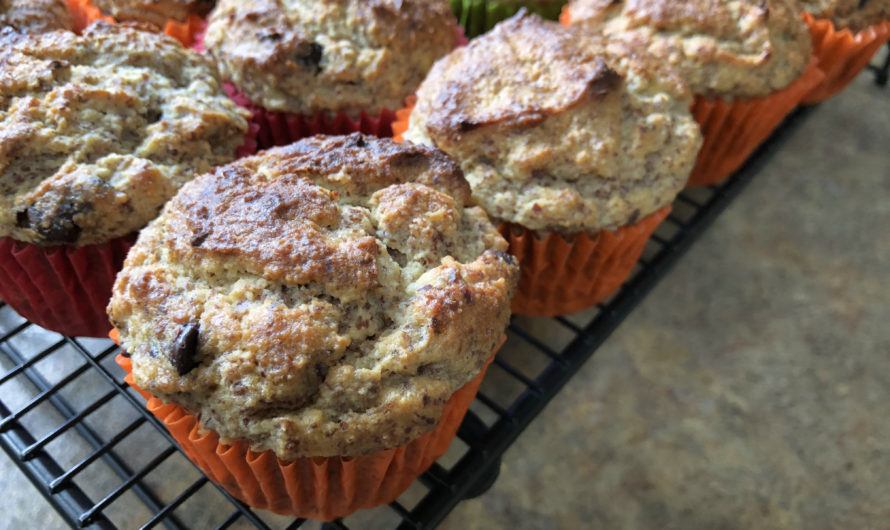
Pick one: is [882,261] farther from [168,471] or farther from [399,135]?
[168,471]

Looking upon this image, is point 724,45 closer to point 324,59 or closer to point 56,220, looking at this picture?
point 324,59

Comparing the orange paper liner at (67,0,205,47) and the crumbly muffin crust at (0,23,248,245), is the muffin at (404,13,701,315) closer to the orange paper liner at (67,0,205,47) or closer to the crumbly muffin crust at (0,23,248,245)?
the crumbly muffin crust at (0,23,248,245)

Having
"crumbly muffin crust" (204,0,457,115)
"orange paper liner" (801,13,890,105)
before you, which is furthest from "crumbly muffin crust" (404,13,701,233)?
"orange paper liner" (801,13,890,105)

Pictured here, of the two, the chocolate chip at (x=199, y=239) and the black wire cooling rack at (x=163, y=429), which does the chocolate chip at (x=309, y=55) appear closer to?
the chocolate chip at (x=199, y=239)

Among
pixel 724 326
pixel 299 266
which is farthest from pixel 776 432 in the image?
pixel 299 266

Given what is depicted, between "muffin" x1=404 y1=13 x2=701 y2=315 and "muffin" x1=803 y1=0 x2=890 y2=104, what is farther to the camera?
"muffin" x1=803 y1=0 x2=890 y2=104

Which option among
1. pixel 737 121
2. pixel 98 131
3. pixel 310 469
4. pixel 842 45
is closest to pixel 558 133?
pixel 737 121

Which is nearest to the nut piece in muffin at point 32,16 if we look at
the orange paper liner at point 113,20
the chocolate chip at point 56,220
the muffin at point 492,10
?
the orange paper liner at point 113,20
